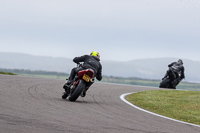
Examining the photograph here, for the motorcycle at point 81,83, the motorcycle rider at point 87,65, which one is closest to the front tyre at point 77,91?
the motorcycle at point 81,83

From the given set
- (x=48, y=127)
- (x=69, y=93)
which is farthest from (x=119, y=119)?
(x=69, y=93)

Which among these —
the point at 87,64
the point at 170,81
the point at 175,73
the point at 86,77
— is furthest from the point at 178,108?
the point at 170,81

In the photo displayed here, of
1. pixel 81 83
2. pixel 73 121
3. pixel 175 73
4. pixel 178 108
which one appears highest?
pixel 175 73

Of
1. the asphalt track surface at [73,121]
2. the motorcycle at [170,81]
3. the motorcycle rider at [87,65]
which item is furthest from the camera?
the motorcycle at [170,81]

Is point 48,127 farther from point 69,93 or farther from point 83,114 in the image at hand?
point 69,93

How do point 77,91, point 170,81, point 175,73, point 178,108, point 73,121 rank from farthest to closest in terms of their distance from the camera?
point 170,81, point 175,73, point 178,108, point 77,91, point 73,121

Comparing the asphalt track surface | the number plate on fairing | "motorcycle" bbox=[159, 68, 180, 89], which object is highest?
"motorcycle" bbox=[159, 68, 180, 89]

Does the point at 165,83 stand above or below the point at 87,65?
below

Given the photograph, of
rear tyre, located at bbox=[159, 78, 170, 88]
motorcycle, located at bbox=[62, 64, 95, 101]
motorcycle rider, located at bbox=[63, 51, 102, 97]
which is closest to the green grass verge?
motorcycle rider, located at bbox=[63, 51, 102, 97]

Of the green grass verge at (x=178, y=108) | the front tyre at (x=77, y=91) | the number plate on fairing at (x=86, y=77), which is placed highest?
the number plate on fairing at (x=86, y=77)

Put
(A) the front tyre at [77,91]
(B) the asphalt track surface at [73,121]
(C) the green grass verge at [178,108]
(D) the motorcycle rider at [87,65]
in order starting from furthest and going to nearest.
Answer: (D) the motorcycle rider at [87,65], (A) the front tyre at [77,91], (C) the green grass verge at [178,108], (B) the asphalt track surface at [73,121]

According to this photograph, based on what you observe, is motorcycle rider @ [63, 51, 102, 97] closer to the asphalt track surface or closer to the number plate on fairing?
the number plate on fairing

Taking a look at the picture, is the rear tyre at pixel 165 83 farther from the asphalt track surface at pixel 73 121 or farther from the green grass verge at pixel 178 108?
the asphalt track surface at pixel 73 121

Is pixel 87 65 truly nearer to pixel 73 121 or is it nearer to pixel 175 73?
pixel 73 121
